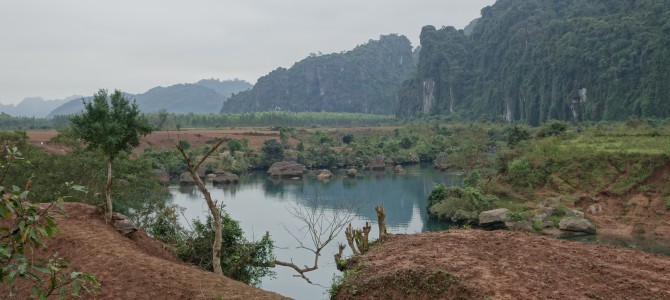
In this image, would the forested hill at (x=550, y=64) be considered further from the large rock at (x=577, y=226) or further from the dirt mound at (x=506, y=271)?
the dirt mound at (x=506, y=271)

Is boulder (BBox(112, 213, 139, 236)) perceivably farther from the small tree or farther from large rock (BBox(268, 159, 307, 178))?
large rock (BBox(268, 159, 307, 178))

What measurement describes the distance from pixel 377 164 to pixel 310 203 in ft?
77.0

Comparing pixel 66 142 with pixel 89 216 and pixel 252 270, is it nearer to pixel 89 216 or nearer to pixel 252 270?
pixel 89 216

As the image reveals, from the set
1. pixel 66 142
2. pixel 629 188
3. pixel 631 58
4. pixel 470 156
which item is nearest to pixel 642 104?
pixel 631 58

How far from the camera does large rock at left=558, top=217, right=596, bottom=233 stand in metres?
25.9

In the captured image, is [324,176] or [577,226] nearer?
[577,226]

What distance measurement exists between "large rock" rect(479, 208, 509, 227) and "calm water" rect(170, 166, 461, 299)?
2.71 m

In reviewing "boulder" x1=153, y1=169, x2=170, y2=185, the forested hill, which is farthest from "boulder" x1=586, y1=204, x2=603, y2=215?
the forested hill

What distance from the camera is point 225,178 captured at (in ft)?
160

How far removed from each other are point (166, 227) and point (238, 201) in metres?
22.4

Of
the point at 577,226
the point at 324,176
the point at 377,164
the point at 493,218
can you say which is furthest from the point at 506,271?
the point at 377,164

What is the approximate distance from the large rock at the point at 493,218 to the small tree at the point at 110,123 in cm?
1865

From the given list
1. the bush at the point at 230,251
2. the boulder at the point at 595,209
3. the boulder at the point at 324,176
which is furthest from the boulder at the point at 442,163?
the bush at the point at 230,251

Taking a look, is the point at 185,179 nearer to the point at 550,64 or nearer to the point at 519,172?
the point at 519,172
